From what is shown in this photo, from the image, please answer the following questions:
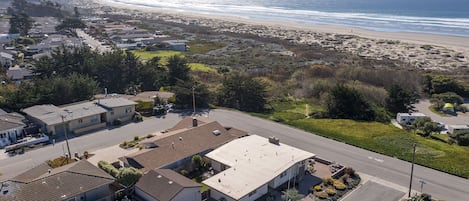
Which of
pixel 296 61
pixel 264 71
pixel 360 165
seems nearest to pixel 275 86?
pixel 264 71

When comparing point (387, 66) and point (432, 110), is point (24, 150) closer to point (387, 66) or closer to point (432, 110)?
point (432, 110)

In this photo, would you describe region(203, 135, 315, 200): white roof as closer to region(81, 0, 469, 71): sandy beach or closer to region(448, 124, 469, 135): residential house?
region(448, 124, 469, 135): residential house

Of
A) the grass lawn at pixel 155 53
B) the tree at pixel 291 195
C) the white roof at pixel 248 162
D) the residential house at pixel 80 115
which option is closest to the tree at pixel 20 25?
the grass lawn at pixel 155 53

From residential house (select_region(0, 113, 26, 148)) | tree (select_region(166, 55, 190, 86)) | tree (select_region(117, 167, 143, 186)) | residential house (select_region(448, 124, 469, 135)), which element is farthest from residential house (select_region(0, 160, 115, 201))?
residential house (select_region(448, 124, 469, 135))

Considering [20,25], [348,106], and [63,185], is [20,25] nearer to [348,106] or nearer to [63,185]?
[348,106]

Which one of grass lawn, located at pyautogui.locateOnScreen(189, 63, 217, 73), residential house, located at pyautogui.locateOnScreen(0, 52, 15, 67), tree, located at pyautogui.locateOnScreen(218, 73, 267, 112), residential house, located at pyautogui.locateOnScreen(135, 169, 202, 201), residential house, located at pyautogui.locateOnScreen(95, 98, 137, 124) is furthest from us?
grass lawn, located at pyautogui.locateOnScreen(189, 63, 217, 73)

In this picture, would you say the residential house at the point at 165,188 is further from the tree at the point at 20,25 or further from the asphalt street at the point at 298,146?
the tree at the point at 20,25

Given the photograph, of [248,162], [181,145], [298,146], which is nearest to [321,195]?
[248,162]
